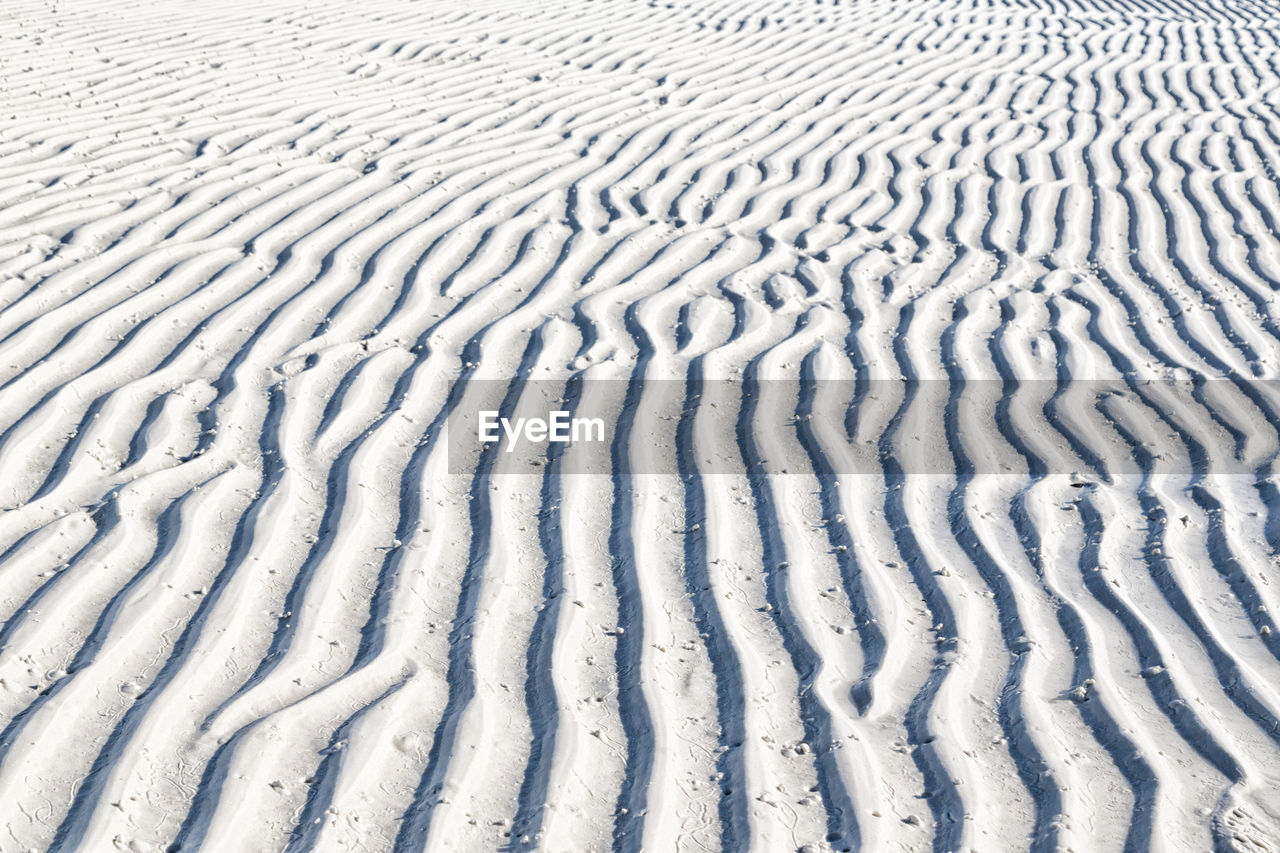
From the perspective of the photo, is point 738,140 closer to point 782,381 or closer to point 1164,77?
point 782,381

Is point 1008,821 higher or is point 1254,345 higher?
point 1008,821

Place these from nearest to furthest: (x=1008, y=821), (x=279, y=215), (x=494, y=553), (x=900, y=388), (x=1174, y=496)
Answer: (x=1008, y=821) < (x=494, y=553) < (x=1174, y=496) < (x=900, y=388) < (x=279, y=215)

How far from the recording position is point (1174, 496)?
3.56 meters

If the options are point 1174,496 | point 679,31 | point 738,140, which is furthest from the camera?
point 679,31

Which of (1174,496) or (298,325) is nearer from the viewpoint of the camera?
(1174,496)

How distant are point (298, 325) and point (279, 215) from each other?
1.14m

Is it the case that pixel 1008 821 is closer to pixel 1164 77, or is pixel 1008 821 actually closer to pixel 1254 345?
pixel 1254 345

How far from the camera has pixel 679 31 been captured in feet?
30.4

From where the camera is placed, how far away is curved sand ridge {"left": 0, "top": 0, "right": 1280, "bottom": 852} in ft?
7.91

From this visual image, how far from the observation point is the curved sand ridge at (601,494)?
2412mm

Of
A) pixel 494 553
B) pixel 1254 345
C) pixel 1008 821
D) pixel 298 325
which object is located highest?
pixel 298 325

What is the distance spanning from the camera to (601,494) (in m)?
3.48

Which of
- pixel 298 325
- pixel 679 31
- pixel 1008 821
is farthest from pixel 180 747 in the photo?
pixel 679 31

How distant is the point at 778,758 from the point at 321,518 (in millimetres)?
1437
